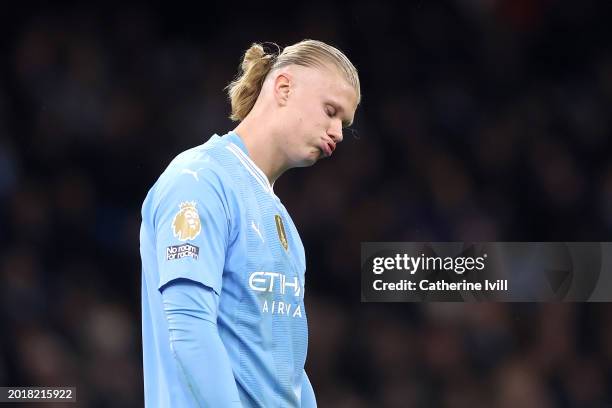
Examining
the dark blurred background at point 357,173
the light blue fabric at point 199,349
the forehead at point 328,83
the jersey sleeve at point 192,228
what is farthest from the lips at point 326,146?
the dark blurred background at point 357,173

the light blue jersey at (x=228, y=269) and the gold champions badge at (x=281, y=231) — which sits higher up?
the gold champions badge at (x=281, y=231)

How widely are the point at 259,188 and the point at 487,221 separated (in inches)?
118

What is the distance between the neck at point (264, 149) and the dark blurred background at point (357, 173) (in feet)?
8.77

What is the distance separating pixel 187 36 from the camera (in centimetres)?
492

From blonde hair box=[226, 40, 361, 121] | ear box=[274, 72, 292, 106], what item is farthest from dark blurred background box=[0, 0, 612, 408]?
ear box=[274, 72, 292, 106]

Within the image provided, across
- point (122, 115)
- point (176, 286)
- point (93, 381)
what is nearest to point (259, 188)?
point (176, 286)

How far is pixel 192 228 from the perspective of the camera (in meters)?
1.61

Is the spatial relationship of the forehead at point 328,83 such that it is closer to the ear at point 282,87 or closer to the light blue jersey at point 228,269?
the ear at point 282,87

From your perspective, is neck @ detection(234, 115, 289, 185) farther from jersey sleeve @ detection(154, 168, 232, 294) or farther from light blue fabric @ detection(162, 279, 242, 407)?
light blue fabric @ detection(162, 279, 242, 407)

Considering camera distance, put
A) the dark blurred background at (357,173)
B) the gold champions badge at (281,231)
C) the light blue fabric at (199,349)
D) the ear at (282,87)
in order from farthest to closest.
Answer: the dark blurred background at (357,173) → the ear at (282,87) → the gold champions badge at (281,231) → the light blue fabric at (199,349)

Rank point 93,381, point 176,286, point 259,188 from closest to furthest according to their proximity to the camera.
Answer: point 176,286 → point 259,188 → point 93,381

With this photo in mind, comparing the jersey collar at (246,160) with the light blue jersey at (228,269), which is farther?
the jersey collar at (246,160)

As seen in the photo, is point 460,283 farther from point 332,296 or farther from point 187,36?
point 187,36

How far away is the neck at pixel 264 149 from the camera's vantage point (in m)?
1.90
